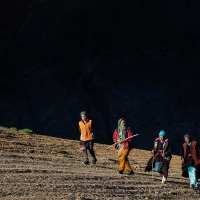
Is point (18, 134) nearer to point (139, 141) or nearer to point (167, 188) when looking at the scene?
point (167, 188)

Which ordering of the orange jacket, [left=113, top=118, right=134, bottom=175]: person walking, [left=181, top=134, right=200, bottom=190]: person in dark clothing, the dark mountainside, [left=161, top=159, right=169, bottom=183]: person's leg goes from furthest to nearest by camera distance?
1. the dark mountainside
2. the orange jacket
3. [left=113, top=118, right=134, bottom=175]: person walking
4. [left=161, top=159, right=169, bottom=183]: person's leg
5. [left=181, top=134, right=200, bottom=190]: person in dark clothing

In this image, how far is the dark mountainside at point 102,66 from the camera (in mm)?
48188

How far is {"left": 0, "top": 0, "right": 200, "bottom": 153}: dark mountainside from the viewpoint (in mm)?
48188

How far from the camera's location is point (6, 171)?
13.7 meters

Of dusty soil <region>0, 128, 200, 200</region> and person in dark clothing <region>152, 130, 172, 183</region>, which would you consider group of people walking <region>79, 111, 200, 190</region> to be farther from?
dusty soil <region>0, 128, 200, 200</region>

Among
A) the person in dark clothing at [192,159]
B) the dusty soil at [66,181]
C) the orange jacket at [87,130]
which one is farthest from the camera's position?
the orange jacket at [87,130]

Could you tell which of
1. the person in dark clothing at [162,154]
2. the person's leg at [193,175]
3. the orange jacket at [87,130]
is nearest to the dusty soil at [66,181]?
the person's leg at [193,175]

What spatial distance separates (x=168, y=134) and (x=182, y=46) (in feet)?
36.9

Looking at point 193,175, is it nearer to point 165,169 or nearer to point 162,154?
point 165,169

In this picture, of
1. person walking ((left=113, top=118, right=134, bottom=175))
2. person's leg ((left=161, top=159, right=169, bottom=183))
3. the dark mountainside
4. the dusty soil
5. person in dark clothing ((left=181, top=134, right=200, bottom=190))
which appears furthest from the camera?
the dark mountainside

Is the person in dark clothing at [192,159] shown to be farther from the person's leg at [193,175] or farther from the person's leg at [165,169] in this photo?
the person's leg at [165,169]

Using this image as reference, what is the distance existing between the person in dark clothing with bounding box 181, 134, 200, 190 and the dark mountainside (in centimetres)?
2940

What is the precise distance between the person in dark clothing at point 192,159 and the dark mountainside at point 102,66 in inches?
1157

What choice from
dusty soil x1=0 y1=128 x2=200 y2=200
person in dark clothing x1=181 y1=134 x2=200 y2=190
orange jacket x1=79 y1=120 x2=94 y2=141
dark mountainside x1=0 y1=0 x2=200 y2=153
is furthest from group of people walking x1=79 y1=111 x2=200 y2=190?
dark mountainside x1=0 y1=0 x2=200 y2=153
